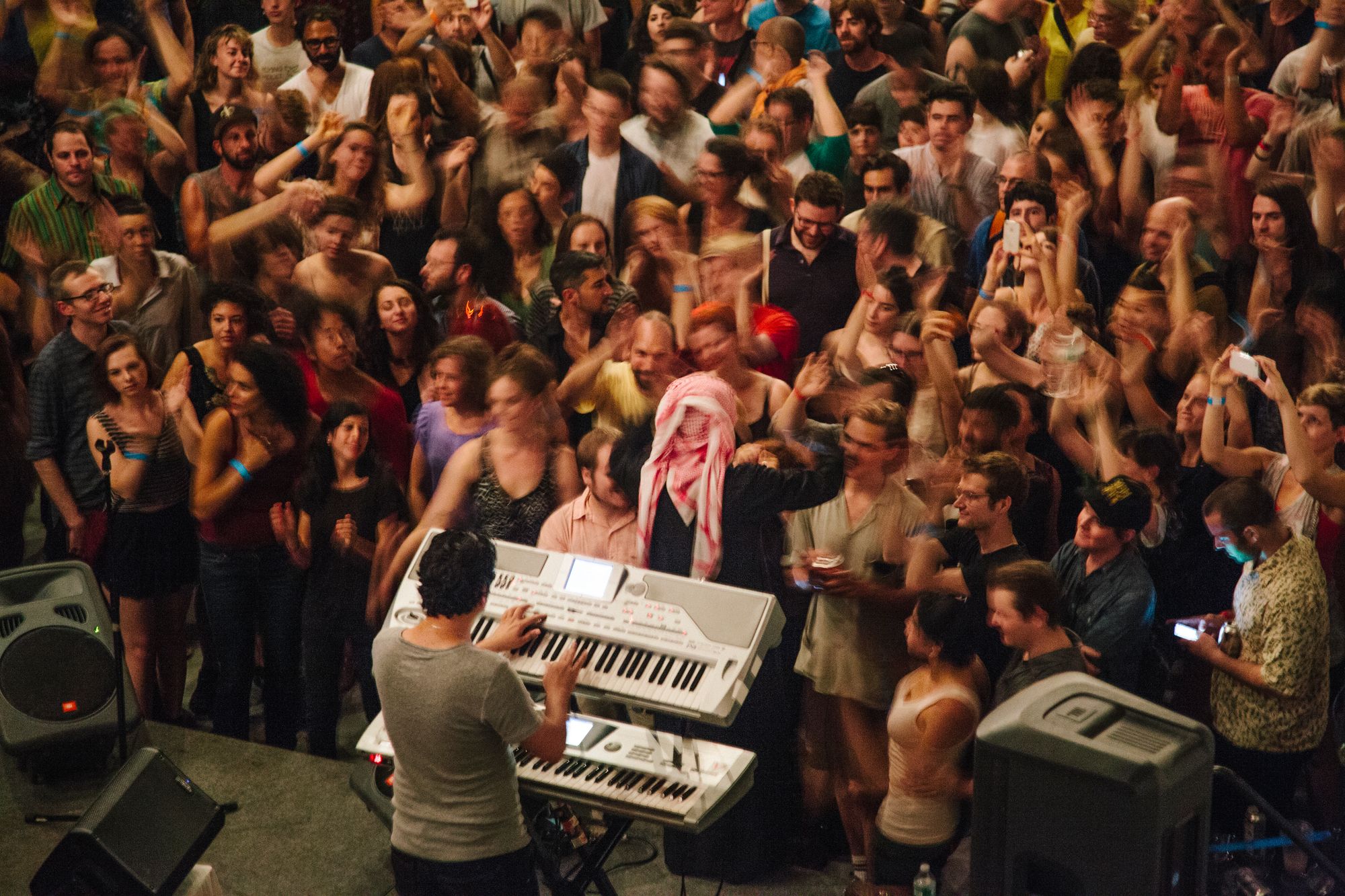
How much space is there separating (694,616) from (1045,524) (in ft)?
5.22

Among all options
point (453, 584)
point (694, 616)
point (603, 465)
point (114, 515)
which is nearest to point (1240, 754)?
point (694, 616)

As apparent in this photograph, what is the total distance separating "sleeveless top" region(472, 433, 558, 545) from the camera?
470 cm

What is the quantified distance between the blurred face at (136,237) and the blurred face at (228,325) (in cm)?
93

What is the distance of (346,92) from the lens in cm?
766

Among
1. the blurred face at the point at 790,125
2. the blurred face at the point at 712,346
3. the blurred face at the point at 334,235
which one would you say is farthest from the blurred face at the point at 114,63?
the blurred face at the point at 712,346

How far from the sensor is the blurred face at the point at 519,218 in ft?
20.1

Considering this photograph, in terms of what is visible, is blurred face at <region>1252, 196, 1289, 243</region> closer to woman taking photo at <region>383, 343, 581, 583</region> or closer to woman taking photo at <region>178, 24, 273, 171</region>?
woman taking photo at <region>383, 343, 581, 583</region>

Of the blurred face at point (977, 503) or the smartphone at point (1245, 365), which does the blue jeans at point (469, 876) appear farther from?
the smartphone at point (1245, 365)

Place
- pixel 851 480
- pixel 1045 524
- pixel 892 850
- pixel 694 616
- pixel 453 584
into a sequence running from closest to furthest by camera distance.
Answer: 1. pixel 453 584
2. pixel 694 616
3. pixel 892 850
4. pixel 851 480
5. pixel 1045 524

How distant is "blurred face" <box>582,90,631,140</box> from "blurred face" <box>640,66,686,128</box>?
0.65 feet

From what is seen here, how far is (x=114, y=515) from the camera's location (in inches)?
210

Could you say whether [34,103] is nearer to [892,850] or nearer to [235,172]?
[235,172]

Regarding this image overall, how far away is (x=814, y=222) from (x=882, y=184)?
49 cm

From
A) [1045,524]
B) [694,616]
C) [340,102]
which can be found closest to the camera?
[694,616]
